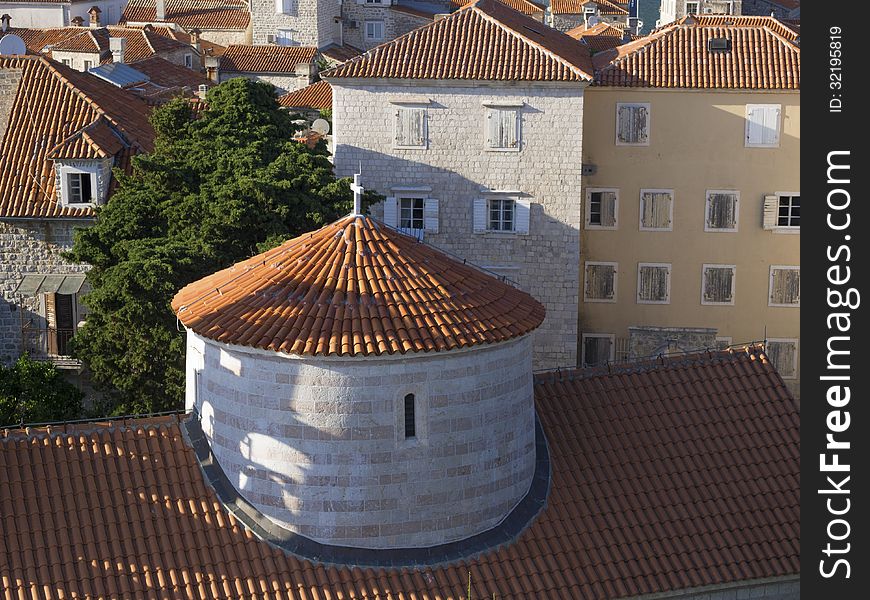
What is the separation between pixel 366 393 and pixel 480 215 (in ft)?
78.3

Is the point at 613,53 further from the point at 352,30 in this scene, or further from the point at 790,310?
the point at 352,30

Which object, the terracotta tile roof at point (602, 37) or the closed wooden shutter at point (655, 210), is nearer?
the closed wooden shutter at point (655, 210)

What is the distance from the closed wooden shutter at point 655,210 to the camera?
46.7 metres

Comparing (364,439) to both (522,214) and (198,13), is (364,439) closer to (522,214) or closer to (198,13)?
(522,214)

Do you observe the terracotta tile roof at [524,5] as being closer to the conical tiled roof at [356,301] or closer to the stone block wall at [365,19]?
the stone block wall at [365,19]

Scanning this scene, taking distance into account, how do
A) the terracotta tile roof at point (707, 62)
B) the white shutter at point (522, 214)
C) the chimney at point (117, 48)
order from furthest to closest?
the chimney at point (117, 48) < the terracotta tile roof at point (707, 62) < the white shutter at point (522, 214)

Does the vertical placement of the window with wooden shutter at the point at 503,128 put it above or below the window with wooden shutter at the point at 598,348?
above

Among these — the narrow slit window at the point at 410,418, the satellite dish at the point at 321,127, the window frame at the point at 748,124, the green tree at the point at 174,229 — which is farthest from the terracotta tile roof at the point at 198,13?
the narrow slit window at the point at 410,418

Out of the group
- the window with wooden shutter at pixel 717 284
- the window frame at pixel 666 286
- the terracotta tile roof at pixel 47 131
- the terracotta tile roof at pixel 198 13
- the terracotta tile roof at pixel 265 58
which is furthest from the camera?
the terracotta tile roof at pixel 198 13

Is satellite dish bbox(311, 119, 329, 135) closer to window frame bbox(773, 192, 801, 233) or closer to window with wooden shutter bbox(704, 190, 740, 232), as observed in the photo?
window with wooden shutter bbox(704, 190, 740, 232)

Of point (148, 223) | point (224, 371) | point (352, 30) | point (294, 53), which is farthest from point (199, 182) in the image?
point (352, 30)

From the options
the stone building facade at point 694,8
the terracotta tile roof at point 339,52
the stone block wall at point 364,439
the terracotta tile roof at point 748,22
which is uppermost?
the stone building facade at point 694,8

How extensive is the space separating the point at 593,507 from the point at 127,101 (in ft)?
103

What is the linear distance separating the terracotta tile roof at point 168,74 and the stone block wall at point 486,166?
106 ft
